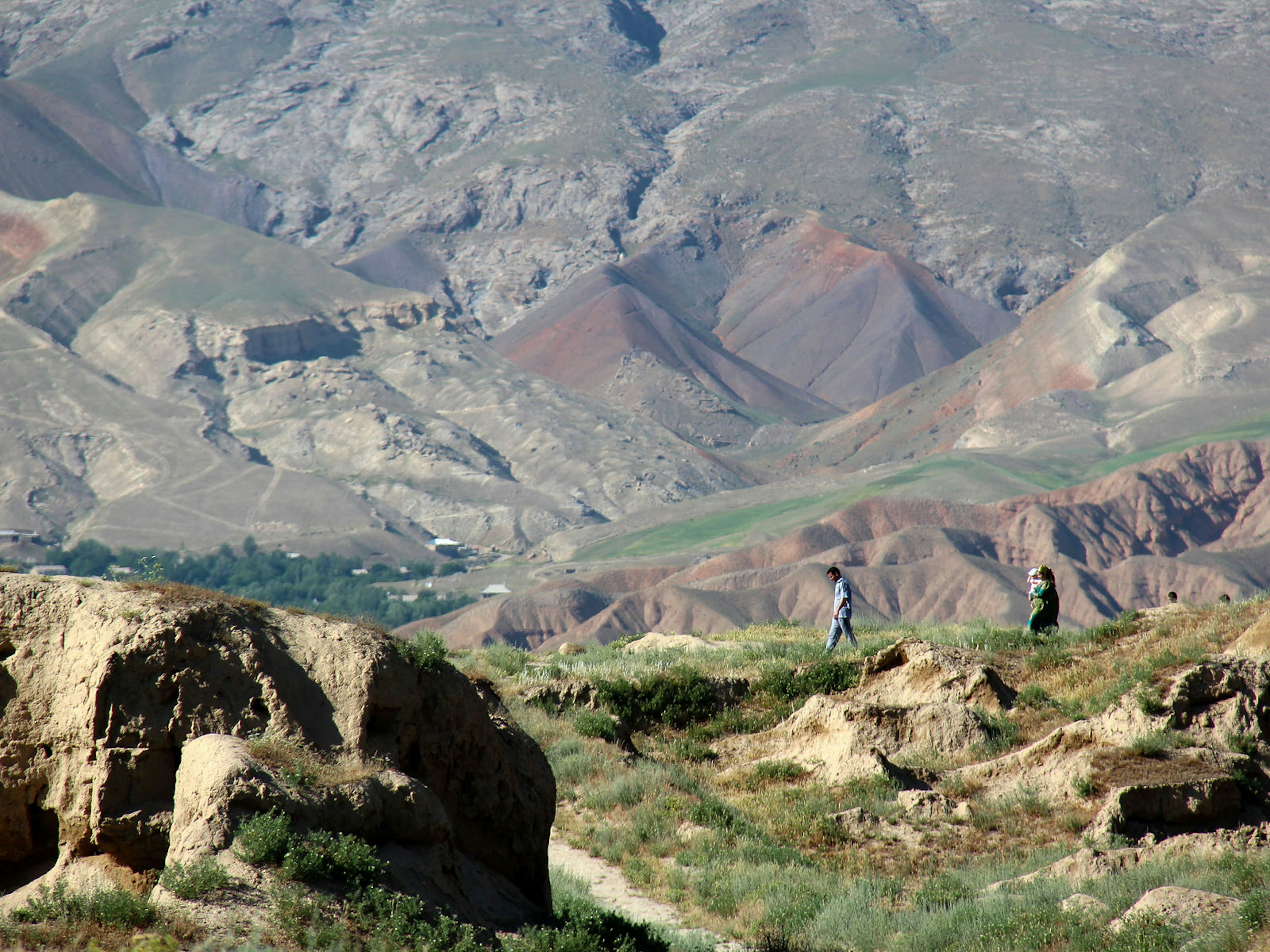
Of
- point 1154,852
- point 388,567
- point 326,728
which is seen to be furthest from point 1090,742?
point 388,567

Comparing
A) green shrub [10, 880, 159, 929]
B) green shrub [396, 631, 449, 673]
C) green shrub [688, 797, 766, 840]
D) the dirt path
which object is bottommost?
green shrub [688, 797, 766, 840]

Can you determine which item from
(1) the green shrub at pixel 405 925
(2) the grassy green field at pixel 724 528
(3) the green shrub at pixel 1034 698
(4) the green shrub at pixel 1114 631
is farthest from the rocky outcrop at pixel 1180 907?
(2) the grassy green field at pixel 724 528

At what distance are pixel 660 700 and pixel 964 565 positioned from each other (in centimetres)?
7286

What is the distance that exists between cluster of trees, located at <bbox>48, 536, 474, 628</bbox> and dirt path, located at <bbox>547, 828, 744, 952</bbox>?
3899 inches

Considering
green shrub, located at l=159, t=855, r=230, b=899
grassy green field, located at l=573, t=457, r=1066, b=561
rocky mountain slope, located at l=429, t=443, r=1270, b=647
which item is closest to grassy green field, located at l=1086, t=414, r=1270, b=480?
rocky mountain slope, located at l=429, t=443, r=1270, b=647

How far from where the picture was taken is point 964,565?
86.5m

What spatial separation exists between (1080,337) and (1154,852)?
14018 cm

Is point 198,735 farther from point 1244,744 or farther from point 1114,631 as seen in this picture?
point 1114,631

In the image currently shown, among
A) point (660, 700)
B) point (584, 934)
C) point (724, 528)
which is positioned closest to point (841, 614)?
point (660, 700)

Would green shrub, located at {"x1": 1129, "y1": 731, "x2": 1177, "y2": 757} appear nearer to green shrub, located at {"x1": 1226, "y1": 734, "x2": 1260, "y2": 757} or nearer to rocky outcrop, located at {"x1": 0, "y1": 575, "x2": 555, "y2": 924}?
green shrub, located at {"x1": 1226, "y1": 734, "x2": 1260, "y2": 757}

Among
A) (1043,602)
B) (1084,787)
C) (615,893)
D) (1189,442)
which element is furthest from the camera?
(1189,442)

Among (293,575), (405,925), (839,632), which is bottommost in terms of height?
(293,575)

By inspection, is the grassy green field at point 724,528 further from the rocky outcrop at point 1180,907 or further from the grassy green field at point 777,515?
the rocky outcrop at point 1180,907

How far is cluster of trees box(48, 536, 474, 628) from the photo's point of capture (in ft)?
377
